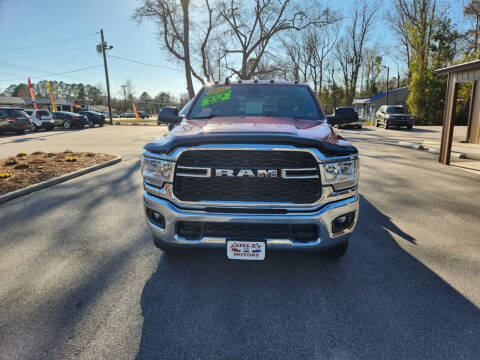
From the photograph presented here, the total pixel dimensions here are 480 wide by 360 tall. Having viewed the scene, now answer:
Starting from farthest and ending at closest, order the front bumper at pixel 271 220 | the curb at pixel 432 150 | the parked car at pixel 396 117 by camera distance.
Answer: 1. the parked car at pixel 396 117
2. the curb at pixel 432 150
3. the front bumper at pixel 271 220

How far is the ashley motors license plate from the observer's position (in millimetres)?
2475

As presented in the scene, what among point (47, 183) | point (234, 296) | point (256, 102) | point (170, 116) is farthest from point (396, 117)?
point (234, 296)

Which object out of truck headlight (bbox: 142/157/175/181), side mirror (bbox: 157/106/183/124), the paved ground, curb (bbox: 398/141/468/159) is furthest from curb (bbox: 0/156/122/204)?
curb (bbox: 398/141/468/159)

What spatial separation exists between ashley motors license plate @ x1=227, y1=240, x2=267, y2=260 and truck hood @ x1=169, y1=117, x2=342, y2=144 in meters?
0.96

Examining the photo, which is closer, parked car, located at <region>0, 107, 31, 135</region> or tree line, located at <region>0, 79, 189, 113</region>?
parked car, located at <region>0, 107, 31, 135</region>

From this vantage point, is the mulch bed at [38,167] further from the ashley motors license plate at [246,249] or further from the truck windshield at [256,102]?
the ashley motors license plate at [246,249]

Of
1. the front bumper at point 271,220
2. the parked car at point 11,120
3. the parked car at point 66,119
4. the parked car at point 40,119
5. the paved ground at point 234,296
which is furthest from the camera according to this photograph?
the parked car at point 66,119

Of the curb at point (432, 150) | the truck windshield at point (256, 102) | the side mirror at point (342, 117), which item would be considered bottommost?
the curb at point (432, 150)

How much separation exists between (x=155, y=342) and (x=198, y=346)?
0.31 meters

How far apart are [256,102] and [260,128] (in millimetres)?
1213

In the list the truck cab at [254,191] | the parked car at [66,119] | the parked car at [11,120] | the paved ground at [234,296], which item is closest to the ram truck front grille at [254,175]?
the truck cab at [254,191]

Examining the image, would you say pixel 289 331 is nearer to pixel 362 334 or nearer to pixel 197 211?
pixel 362 334

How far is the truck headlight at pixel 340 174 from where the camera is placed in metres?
2.49

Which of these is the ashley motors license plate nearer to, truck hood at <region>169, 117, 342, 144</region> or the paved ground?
the paved ground
